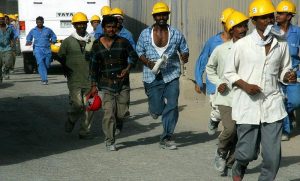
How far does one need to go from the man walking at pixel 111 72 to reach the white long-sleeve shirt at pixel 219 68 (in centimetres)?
189

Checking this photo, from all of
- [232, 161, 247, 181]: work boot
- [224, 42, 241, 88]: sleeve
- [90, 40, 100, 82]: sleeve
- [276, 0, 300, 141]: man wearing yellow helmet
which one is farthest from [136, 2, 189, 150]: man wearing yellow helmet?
[224, 42, 241, 88]: sleeve

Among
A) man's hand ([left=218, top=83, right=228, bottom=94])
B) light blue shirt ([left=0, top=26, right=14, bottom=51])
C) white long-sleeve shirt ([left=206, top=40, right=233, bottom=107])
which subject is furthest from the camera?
light blue shirt ([left=0, top=26, right=14, bottom=51])

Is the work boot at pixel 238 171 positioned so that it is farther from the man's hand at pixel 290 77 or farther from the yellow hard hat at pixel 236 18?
the yellow hard hat at pixel 236 18

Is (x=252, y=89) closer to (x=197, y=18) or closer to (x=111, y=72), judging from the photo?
(x=111, y=72)

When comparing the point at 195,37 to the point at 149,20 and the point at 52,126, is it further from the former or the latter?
the point at 149,20

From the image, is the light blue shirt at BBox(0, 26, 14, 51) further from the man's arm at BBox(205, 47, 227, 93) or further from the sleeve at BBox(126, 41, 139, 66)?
the man's arm at BBox(205, 47, 227, 93)

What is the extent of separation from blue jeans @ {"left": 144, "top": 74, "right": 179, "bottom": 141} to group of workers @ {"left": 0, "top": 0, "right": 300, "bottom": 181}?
1 centimetres

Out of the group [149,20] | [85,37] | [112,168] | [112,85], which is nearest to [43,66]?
[149,20]

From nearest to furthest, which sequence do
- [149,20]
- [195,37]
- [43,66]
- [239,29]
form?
[239,29]
[195,37]
[43,66]
[149,20]

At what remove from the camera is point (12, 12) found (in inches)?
1994

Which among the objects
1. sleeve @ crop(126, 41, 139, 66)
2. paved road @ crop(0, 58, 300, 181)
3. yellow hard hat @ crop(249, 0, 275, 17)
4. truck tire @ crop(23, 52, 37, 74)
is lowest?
truck tire @ crop(23, 52, 37, 74)

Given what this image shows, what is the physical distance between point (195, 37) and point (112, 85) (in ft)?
19.9

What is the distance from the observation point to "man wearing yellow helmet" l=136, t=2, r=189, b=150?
34.7 feet

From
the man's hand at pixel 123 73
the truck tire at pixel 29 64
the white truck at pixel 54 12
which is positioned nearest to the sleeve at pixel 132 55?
the man's hand at pixel 123 73
